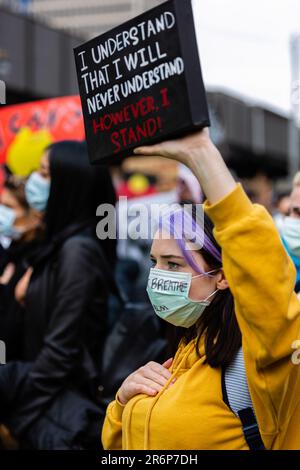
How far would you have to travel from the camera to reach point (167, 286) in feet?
7.11

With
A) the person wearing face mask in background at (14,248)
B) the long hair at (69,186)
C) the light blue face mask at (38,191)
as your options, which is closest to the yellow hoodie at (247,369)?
the long hair at (69,186)

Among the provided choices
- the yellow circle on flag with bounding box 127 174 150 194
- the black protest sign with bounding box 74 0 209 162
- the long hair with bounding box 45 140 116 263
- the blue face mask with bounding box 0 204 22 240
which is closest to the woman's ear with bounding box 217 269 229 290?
the black protest sign with bounding box 74 0 209 162

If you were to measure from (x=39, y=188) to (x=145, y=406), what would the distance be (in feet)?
6.85

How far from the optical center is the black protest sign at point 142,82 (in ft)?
5.80

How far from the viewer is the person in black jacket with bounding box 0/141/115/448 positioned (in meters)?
3.29

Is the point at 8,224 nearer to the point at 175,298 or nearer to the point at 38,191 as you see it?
the point at 38,191

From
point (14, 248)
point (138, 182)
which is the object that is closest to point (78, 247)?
point (14, 248)

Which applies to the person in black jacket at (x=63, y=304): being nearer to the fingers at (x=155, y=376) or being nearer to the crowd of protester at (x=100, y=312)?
the crowd of protester at (x=100, y=312)

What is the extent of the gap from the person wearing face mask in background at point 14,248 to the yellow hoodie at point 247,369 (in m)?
1.65

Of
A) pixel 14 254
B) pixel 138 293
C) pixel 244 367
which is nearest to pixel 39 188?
pixel 14 254

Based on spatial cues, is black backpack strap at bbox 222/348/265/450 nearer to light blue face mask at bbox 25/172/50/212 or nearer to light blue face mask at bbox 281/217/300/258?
light blue face mask at bbox 281/217/300/258

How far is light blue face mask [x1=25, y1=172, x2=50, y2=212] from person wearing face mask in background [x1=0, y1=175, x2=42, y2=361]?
270 millimetres

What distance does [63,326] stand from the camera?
329 cm

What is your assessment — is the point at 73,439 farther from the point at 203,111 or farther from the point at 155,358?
the point at 203,111
